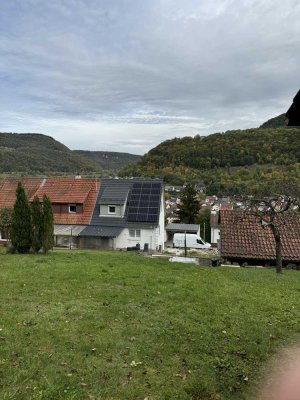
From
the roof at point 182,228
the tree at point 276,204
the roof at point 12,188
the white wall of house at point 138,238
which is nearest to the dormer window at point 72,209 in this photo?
the roof at point 12,188

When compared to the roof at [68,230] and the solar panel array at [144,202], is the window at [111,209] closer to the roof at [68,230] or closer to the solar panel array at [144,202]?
the solar panel array at [144,202]

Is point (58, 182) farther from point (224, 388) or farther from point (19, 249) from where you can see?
point (224, 388)

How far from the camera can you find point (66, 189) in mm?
36594

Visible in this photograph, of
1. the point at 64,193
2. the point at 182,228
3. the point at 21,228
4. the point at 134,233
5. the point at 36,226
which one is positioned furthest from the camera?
the point at 182,228

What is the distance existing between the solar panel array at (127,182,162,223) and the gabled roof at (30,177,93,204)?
14.8ft

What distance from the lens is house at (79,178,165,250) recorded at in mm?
33531

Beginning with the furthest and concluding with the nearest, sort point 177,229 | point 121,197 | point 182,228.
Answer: point 182,228 < point 177,229 < point 121,197

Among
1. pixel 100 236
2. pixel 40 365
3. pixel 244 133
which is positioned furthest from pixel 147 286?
pixel 244 133

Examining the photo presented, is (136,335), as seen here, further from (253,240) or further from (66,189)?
(66,189)

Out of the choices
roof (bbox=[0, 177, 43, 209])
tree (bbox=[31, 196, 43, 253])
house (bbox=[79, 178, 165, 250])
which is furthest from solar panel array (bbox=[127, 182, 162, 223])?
tree (bbox=[31, 196, 43, 253])

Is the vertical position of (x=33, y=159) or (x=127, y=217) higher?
(x=33, y=159)

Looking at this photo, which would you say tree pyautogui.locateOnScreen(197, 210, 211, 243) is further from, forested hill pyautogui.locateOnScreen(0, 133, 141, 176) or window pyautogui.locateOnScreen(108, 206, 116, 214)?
forested hill pyautogui.locateOnScreen(0, 133, 141, 176)

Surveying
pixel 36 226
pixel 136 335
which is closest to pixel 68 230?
pixel 36 226

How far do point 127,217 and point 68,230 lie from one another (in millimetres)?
5568
